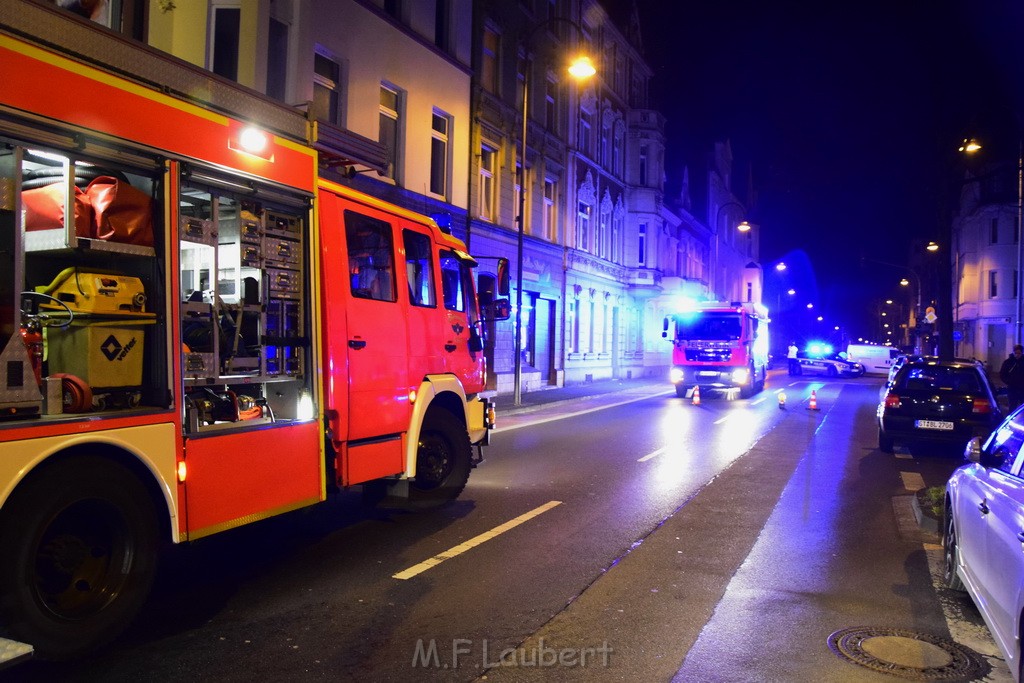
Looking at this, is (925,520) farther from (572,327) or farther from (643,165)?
(643,165)

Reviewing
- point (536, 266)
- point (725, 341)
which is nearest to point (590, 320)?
point (536, 266)

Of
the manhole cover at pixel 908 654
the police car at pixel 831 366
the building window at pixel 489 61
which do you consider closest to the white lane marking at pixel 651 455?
the manhole cover at pixel 908 654

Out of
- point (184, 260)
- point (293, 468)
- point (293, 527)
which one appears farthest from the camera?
point (293, 527)

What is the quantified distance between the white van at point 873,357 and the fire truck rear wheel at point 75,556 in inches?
1826

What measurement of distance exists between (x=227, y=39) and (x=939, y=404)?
1402 centimetres

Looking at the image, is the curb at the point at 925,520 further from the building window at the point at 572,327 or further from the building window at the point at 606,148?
the building window at the point at 606,148

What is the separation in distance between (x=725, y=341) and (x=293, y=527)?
19.7 metres

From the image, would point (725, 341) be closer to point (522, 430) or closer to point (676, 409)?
point (676, 409)

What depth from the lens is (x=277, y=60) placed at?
1636 cm

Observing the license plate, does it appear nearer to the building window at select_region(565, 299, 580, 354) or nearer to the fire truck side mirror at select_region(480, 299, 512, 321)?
the fire truck side mirror at select_region(480, 299, 512, 321)

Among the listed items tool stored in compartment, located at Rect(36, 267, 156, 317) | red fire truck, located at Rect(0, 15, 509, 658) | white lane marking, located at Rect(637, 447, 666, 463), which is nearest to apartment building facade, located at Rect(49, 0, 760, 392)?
red fire truck, located at Rect(0, 15, 509, 658)

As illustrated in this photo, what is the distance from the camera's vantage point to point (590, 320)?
34156 millimetres

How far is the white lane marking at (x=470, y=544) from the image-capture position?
6.05 meters

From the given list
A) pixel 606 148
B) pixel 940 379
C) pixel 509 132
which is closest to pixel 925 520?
pixel 940 379
